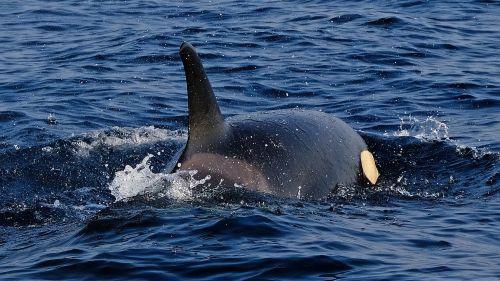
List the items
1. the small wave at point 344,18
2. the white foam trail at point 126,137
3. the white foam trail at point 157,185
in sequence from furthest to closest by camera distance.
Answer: the small wave at point 344,18 → the white foam trail at point 126,137 → the white foam trail at point 157,185

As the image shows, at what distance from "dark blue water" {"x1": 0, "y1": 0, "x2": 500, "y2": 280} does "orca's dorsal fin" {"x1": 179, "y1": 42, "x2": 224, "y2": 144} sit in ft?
1.66

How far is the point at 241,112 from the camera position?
17.2 metres

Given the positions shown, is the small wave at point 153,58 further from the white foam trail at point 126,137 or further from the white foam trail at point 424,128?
the white foam trail at point 424,128

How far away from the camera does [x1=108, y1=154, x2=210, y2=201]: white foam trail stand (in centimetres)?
996

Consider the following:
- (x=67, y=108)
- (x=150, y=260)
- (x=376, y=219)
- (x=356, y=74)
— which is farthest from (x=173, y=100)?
(x=150, y=260)

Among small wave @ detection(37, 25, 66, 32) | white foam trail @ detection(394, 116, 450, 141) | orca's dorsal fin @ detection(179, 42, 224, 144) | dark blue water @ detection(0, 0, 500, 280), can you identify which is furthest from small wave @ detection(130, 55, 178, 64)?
orca's dorsal fin @ detection(179, 42, 224, 144)

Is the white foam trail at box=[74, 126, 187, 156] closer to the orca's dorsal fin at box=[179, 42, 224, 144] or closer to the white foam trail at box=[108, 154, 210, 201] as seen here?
the white foam trail at box=[108, 154, 210, 201]

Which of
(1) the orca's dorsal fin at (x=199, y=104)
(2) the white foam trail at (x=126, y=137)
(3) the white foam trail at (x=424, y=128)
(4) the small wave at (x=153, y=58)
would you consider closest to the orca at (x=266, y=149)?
(1) the orca's dorsal fin at (x=199, y=104)

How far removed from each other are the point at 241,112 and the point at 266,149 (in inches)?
258

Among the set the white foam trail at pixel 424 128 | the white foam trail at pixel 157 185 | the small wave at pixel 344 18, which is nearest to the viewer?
the white foam trail at pixel 157 185

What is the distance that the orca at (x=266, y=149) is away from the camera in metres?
10.1

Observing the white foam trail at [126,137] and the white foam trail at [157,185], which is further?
the white foam trail at [126,137]

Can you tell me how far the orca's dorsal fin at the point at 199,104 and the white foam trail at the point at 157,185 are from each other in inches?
16.3

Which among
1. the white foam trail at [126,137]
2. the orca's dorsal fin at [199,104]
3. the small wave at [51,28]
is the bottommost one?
the white foam trail at [126,137]
